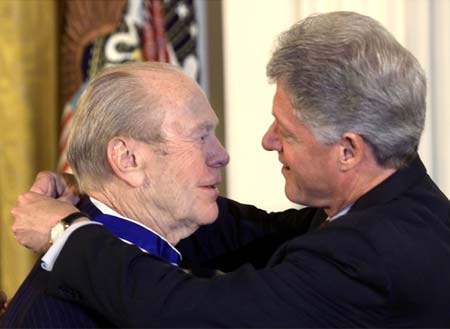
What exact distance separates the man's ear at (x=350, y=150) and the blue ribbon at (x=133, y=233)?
388mm

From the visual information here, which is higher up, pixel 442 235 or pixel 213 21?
pixel 213 21

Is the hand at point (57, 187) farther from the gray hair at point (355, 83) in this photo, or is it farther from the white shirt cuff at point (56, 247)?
the gray hair at point (355, 83)

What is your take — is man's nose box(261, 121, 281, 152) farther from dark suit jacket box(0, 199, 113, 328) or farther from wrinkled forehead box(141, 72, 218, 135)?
dark suit jacket box(0, 199, 113, 328)

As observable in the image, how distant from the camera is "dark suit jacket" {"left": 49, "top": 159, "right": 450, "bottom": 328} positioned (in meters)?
1.69

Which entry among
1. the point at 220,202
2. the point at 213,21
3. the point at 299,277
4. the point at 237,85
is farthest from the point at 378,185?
A: the point at 213,21

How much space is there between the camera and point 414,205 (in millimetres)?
1818

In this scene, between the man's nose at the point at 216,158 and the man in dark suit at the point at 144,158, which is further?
the man's nose at the point at 216,158

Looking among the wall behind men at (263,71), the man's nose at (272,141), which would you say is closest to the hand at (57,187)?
the man's nose at (272,141)

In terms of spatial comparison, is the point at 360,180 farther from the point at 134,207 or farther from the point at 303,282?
the point at 134,207

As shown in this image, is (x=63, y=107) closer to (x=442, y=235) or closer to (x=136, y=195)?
(x=136, y=195)

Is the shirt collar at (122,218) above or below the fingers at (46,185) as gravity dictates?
below

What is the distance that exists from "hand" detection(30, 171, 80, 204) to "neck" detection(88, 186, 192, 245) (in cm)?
9

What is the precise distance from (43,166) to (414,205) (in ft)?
4.81

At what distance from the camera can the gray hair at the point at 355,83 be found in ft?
5.82
